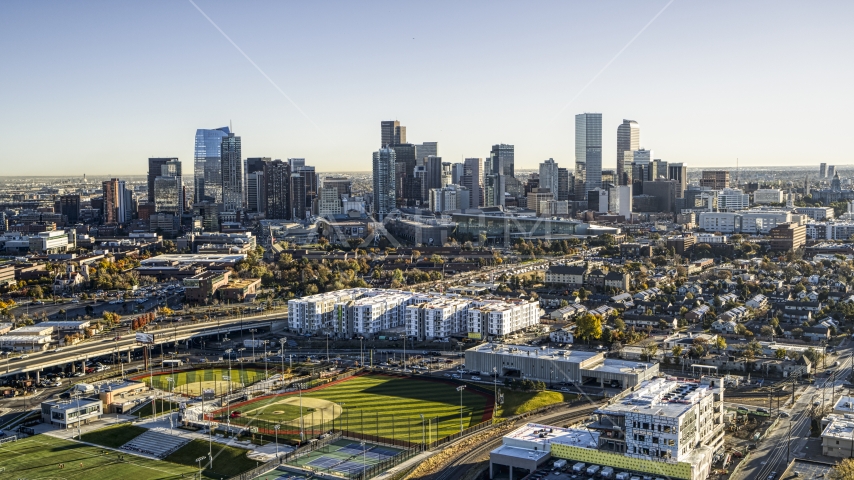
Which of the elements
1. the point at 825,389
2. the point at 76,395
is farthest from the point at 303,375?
the point at 825,389

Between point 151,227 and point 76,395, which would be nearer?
point 76,395

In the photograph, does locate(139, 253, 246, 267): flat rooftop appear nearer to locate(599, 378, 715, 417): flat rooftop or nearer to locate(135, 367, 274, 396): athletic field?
locate(135, 367, 274, 396): athletic field

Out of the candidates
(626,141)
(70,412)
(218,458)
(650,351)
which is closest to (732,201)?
(626,141)

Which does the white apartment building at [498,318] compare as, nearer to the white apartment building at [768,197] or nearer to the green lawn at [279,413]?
the green lawn at [279,413]

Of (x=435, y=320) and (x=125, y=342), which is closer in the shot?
(x=125, y=342)

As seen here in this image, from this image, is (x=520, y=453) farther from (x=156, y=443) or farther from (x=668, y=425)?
(x=156, y=443)

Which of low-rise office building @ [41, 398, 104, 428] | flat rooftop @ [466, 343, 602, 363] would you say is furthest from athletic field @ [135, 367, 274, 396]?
flat rooftop @ [466, 343, 602, 363]

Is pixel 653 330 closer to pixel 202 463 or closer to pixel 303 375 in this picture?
pixel 303 375
